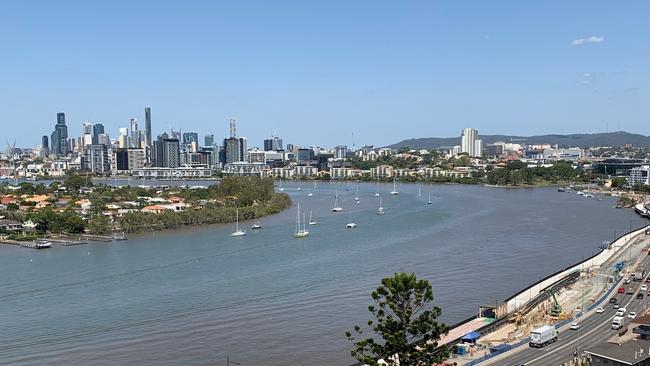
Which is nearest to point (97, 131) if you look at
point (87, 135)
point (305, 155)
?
point (87, 135)

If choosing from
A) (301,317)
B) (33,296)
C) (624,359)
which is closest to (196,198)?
(33,296)

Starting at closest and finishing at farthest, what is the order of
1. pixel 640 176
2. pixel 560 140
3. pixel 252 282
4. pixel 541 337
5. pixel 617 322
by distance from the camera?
1. pixel 541 337
2. pixel 617 322
3. pixel 252 282
4. pixel 640 176
5. pixel 560 140

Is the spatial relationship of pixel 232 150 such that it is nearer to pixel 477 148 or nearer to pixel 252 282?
pixel 477 148

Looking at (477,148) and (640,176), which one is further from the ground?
(477,148)

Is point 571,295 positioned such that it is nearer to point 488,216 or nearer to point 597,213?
point 488,216

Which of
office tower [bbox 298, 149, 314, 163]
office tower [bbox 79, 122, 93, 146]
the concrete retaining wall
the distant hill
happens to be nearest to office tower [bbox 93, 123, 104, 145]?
office tower [bbox 79, 122, 93, 146]

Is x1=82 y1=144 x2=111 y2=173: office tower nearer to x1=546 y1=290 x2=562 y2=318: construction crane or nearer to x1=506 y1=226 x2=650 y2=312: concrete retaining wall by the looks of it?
x1=506 y1=226 x2=650 y2=312: concrete retaining wall
